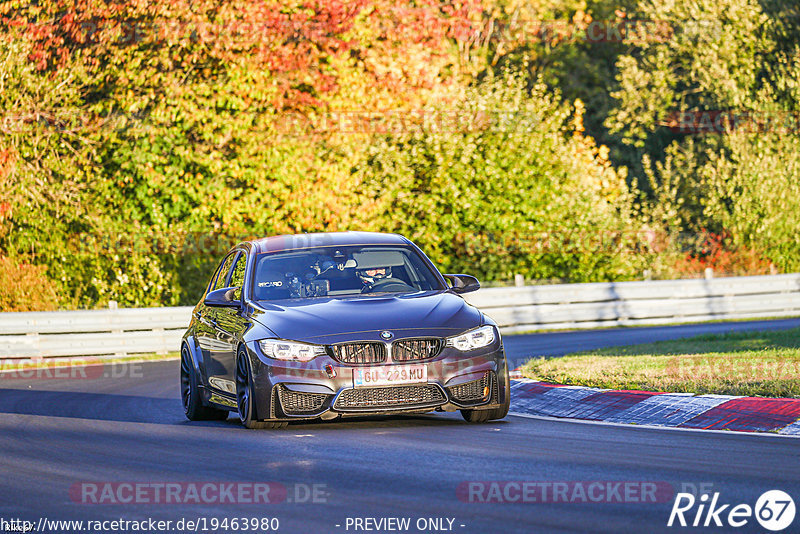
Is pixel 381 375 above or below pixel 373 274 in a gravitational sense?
below

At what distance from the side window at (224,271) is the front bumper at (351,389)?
2.67 m

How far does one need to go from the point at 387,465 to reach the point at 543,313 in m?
18.3

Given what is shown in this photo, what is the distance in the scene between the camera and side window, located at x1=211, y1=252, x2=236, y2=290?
1318 centimetres

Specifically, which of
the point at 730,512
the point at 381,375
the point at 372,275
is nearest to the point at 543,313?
the point at 372,275

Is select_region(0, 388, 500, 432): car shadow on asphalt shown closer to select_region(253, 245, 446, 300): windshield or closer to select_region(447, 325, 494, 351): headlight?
select_region(447, 325, 494, 351): headlight

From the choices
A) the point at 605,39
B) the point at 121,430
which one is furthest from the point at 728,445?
the point at 605,39

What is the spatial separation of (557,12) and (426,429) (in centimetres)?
4223

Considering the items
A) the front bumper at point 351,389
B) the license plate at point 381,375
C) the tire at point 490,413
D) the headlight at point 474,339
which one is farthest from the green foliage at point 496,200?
the license plate at point 381,375

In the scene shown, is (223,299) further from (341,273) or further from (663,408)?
(663,408)

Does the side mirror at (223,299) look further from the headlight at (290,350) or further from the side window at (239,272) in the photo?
the headlight at (290,350)

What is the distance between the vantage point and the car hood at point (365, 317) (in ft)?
34.1

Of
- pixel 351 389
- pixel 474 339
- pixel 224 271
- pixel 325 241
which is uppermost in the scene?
pixel 325 241

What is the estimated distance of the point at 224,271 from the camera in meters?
13.3

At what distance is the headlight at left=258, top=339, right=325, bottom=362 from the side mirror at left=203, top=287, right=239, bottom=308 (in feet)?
3.65
